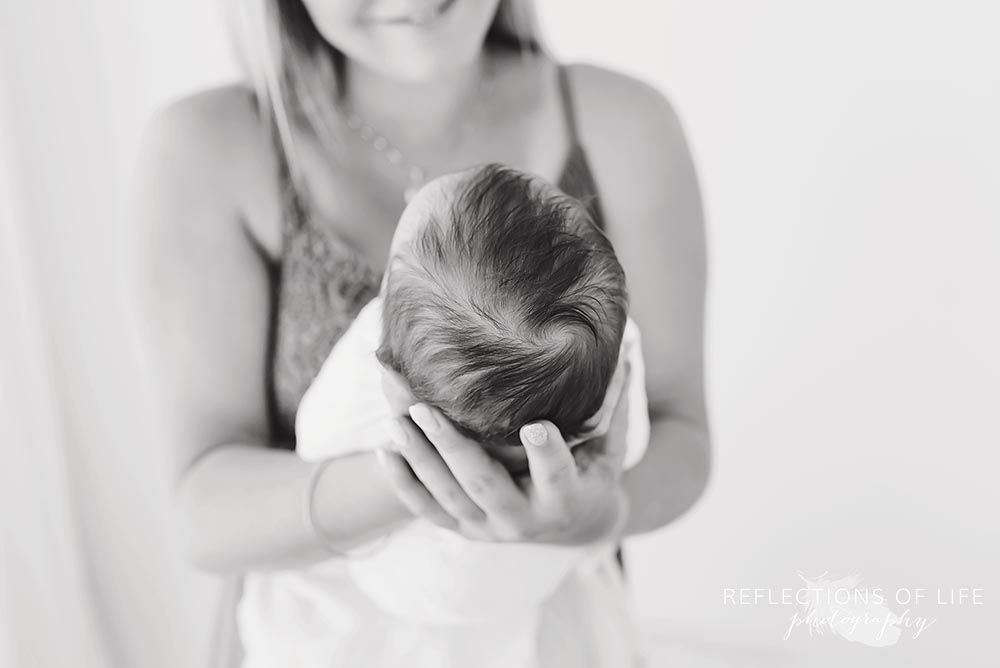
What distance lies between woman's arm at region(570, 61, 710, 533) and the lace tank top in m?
0.06

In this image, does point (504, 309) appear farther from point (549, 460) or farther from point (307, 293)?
point (307, 293)

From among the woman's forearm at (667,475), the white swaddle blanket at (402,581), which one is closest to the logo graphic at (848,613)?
the woman's forearm at (667,475)

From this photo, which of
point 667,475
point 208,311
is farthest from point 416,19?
point 667,475

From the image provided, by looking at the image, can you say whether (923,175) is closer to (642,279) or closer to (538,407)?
(642,279)

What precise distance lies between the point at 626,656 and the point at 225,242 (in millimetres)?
473

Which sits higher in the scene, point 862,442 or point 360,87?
point 360,87

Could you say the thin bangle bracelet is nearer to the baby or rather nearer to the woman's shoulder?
the baby

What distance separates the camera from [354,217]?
829 millimetres

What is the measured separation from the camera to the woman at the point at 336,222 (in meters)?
0.72

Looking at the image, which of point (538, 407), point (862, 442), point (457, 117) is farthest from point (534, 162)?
point (862, 442)

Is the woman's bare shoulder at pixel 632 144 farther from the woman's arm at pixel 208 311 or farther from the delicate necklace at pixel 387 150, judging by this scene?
the woman's arm at pixel 208 311

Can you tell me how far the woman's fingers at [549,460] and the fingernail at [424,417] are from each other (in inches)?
1.8

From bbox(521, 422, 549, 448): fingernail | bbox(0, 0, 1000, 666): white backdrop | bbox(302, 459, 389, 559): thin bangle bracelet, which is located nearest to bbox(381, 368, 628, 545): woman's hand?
bbox(521, 422, 549, 448): fingernail

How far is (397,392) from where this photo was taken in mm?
552
